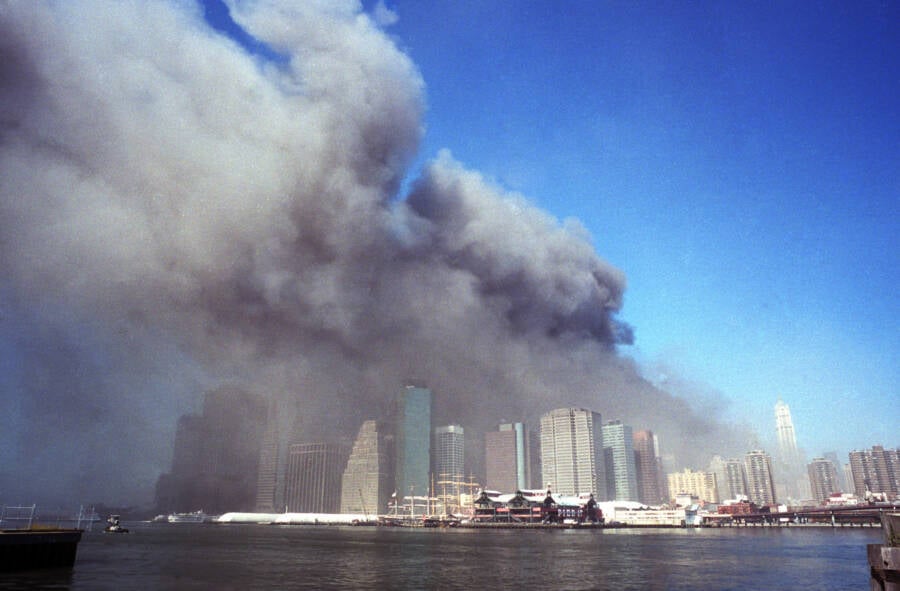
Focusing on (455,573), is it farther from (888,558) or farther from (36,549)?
(888,558)

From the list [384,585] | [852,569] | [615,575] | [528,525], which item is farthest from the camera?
[528,525]

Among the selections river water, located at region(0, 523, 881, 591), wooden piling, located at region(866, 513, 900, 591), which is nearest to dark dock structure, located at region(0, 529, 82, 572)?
river water, located at region(0, 523, 881, 591)

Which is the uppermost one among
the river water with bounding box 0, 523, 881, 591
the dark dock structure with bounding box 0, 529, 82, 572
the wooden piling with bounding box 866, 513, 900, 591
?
the wooden piling with bounding box 866, 513, 900, 591

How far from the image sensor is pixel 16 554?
43188 millimetres

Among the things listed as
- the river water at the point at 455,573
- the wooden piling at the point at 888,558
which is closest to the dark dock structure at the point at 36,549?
the river water at the point at 455,573

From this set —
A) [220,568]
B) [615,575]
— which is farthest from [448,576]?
[220,568]

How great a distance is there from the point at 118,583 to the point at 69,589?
4.45 metres

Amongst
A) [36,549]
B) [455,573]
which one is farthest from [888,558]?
[36,549]

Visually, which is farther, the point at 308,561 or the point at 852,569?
the point at 308,561

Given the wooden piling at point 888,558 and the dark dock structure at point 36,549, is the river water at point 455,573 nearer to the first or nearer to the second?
the dark dock structure at point 36,549

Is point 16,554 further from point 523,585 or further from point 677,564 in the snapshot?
point 677,564

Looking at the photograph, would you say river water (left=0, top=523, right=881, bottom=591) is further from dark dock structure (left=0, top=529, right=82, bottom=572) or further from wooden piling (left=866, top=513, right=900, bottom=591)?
wooden piling (left=866, top=513, right=900, bottom=591)

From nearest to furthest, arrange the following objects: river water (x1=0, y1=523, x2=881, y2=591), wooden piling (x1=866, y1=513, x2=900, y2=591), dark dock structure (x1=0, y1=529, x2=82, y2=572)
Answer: wooden piling (x1=866, y1=513, x2=900, y2=591) → river water (x1=0, y1=523, x2=881, y2=591) → dark dock structure (x1=0, y1=529, x2=82, y2=572)

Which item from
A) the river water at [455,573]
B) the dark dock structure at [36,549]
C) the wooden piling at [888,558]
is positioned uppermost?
the wooden piling at [888,558]
